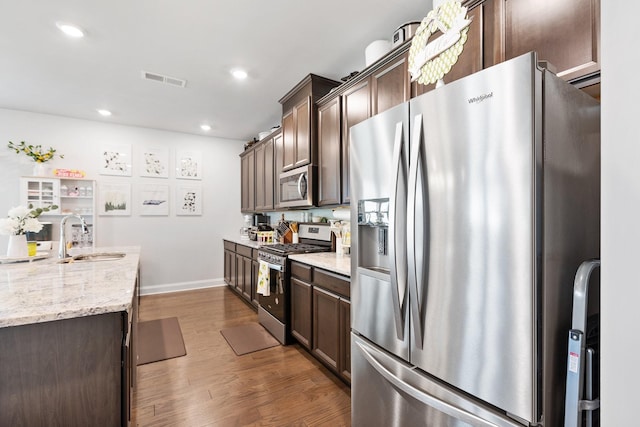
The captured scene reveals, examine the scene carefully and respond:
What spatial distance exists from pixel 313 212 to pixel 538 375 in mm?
3118

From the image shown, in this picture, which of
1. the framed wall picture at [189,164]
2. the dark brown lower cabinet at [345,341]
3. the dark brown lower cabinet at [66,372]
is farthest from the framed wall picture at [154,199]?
the dark brown lower cabinet at [66,372]

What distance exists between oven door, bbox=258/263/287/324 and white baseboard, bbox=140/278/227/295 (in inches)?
96.8

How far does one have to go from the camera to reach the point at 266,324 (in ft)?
10.6

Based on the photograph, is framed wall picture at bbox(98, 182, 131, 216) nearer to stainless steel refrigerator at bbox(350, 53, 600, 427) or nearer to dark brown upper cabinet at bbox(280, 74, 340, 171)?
dark brown upper cabinet at bbox(280, 74, 340, 171)

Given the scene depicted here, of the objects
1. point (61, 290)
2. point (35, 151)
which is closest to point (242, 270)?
point (61, 290)

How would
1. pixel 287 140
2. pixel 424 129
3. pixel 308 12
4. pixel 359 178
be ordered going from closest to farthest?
pixel 424 129, pixel 359 178, pixel 308 12, pixel 287 140

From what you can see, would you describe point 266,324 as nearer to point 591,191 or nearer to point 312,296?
point 312,296

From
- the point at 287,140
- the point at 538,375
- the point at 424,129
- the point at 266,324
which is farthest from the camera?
the point at 287,140

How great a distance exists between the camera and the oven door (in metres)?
2.87

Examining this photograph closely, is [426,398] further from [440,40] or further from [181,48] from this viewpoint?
[181,48]

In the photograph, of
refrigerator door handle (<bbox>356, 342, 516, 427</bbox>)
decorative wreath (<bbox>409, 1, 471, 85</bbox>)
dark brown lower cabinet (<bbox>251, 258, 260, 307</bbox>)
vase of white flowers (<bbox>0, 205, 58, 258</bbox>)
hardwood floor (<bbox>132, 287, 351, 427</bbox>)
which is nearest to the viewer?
refrigerator door handle (<bbox>356, 342, 516, 427</bbox>)

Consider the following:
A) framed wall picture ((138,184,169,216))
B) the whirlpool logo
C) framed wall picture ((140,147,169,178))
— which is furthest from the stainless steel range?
framed wall picture ((140,147,169,178))

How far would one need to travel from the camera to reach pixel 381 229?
1532mm

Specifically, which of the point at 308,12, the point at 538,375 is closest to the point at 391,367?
the point at 538,375
